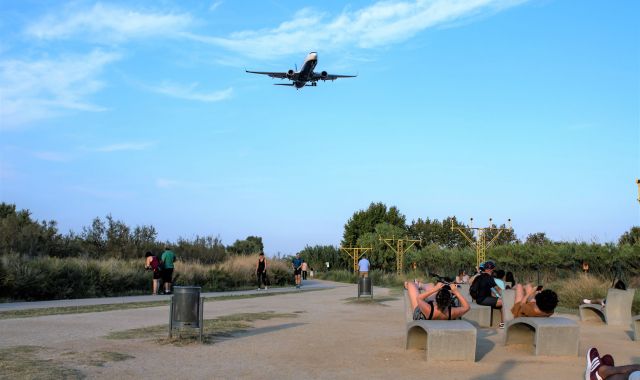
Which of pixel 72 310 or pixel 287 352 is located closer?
pixel 287 352

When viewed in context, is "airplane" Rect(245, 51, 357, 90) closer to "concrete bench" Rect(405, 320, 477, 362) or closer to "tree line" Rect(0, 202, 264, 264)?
"tree line" Rect(0, 202, 264, 264)

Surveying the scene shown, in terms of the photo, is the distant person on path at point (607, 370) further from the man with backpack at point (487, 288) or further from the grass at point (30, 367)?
the man with backpack at point (487, 288)

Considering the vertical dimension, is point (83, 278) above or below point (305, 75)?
below

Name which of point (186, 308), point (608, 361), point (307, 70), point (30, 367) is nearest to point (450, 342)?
point (608, 361)

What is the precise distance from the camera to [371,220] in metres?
88.1

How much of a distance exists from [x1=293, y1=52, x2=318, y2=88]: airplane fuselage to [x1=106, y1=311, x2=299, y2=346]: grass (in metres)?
21.0

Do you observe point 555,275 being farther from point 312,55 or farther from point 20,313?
point 20,313

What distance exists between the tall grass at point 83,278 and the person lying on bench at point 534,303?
14.4 m

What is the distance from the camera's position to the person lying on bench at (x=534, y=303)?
982 centimetres

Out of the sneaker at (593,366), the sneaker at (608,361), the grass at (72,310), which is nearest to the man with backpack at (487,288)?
the sneaker at (593,366)

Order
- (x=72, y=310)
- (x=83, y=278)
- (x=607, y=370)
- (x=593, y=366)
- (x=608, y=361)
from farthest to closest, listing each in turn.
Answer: (x=83, y=278) < (x=72, y=310) < (x=593, y=366) < (x=608, y=361) < (x=607, y=370)

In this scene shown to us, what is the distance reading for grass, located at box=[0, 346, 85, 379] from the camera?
22.8 ft

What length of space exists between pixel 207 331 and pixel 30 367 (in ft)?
13.7

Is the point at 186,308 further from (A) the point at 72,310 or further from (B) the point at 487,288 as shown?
(A) the point at 72,310
